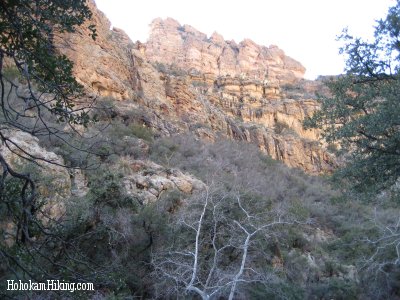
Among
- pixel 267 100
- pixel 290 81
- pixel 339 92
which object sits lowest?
pixel 339 92

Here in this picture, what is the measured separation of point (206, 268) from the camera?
11.4 m

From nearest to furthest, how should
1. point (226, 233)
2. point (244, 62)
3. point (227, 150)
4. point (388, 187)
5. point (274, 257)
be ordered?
point (388, 187), point (226, 233), point (274, 257), point (227, 150), point (244, 62)

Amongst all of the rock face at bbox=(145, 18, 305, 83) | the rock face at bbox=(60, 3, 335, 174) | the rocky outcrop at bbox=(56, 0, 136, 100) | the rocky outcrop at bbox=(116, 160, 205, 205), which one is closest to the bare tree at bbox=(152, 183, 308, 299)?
the rocky outcrop at bbox=(116, 160, 205, 205)

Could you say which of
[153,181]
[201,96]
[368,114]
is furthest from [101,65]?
[368,114]

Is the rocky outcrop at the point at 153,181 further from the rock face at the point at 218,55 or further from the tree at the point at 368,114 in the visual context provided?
the rock face at the point at 218,55

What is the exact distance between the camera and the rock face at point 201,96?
1080 inches

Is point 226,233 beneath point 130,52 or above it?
beneath

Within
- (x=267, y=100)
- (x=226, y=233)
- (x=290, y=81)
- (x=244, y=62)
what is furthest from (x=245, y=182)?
(x=244, y=62)

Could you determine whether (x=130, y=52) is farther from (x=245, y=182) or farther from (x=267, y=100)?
(x=267, y=100)

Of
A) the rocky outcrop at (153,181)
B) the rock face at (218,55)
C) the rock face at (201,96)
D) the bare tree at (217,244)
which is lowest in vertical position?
the bare tree at (217,244)

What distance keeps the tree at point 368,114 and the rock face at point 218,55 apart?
6106cm

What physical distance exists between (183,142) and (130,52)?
12266 millimetres

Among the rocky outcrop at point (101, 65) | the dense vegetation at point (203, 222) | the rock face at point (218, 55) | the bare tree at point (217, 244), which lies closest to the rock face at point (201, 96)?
the rocky outcrop at point (101, 65)

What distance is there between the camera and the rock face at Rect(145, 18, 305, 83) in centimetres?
7331
